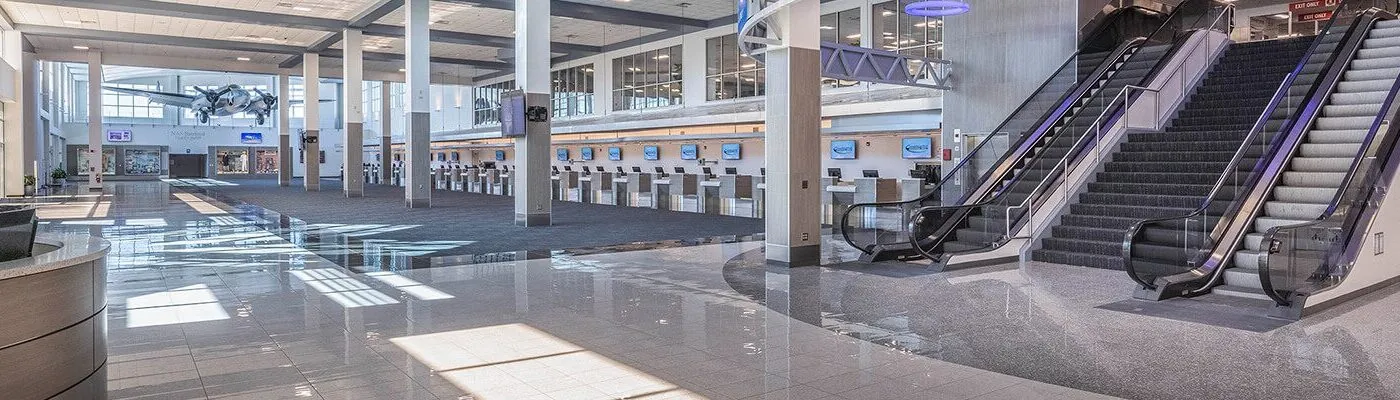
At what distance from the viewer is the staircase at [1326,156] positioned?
816 centimetres

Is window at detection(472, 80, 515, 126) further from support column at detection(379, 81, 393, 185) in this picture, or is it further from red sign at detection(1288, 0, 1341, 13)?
red sign at detection(1288, 0, 1341, 13)

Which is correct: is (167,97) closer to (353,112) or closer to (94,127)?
(94,127)

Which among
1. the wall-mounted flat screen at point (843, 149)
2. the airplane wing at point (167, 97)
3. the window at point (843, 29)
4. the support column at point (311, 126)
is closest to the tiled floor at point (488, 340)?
the wall-mounted flat screen at point (843, 149)

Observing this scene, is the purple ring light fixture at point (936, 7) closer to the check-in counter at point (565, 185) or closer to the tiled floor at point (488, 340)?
the tiled floor at point (488, 340)

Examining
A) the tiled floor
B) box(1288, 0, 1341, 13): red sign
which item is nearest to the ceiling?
box(1288, 0, 1341, 13): red sign

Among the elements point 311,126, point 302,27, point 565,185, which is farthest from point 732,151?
point 311,126

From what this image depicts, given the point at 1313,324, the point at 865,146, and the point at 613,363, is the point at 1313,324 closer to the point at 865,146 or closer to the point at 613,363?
the point at 613,363

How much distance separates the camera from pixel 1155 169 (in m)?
11.6

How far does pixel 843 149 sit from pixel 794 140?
488 inches

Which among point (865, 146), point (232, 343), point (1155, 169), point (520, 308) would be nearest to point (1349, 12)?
point (1155, 169)

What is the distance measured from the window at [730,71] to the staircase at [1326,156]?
14318mm

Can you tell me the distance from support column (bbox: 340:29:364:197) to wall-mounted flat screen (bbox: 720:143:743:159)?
1052cm

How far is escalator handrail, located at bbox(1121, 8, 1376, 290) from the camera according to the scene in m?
7.68

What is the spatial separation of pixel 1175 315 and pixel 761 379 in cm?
382
